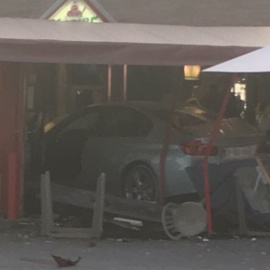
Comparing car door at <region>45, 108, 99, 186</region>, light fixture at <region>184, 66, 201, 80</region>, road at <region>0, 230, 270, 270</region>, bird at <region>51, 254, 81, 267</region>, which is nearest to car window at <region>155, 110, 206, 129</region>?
light fixture at <region>184, 66, 201, 80</region>

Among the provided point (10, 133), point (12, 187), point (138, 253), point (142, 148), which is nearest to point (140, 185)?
point (142, 148)

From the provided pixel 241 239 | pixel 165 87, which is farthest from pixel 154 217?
pixel 165 87

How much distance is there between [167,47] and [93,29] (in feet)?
2.81

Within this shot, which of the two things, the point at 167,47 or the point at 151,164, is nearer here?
the point at 167,47

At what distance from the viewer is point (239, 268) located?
281 inches

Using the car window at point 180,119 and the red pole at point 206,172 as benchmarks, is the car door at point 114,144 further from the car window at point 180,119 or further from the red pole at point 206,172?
the red pole at point 206,172

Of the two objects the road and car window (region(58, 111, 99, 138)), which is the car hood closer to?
the road

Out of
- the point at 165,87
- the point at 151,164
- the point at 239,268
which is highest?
the point at 165,87

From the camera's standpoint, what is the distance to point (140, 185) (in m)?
9.81

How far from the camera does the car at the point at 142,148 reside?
9.11 m

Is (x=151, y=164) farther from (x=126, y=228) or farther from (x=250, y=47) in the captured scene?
(x=250, y=47)

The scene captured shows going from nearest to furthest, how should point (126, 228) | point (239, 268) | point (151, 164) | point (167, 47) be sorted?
point (239, 268)
point (167, 47)
point (126, 228)
point (151, 164)

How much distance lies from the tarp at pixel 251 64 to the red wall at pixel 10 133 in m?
3.46

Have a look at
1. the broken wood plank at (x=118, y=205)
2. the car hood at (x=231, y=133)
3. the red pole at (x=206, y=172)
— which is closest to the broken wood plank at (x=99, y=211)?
the broken wood plank at (x=118, y=205)
